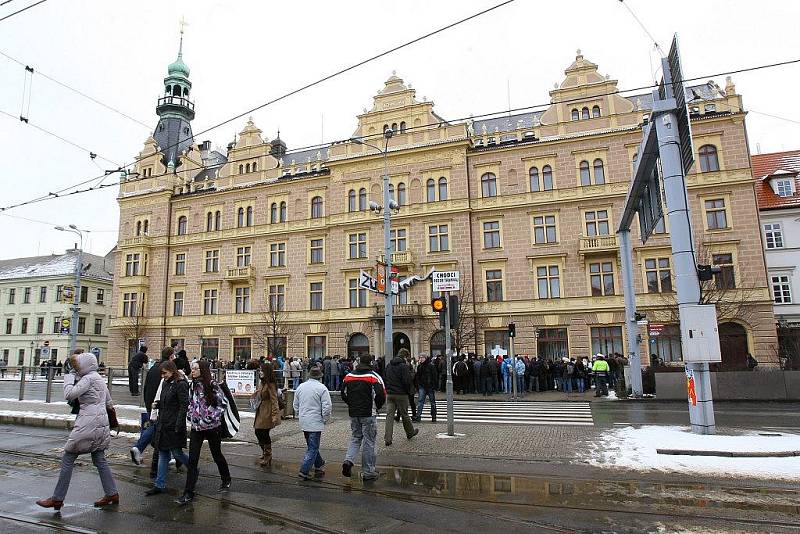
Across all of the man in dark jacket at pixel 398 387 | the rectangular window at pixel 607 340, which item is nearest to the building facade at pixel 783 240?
the rectangular window at pixel 607 340

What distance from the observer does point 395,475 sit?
28.4 feet

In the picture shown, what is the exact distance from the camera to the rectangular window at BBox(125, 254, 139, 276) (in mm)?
48625

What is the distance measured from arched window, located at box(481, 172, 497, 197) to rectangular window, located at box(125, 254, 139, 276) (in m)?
32.1

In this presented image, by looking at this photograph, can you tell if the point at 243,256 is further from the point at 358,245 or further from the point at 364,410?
the point at 364,410

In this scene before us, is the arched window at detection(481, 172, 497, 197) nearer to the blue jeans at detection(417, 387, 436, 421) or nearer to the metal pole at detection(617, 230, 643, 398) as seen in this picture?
the metal pole at detection(617, 230, 643, 398)

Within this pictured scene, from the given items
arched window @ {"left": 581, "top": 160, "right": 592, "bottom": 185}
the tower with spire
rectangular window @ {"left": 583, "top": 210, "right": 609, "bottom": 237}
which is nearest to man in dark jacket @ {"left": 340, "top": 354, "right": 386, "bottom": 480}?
rectangular window @ {"left": 583, "top": 210, "right": 609, "bottom": 237}

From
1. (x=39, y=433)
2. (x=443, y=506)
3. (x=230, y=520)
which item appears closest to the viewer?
(x=230, y=520)

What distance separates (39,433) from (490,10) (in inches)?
579

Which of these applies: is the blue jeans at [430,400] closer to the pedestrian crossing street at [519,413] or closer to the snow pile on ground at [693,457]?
the pedestrian crossing street at [519,413]

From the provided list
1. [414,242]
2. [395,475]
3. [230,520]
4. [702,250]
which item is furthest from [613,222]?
[230,520]

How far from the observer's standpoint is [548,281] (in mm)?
35812

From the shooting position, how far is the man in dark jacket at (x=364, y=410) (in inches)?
328

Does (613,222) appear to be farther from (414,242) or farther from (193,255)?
(193,255)

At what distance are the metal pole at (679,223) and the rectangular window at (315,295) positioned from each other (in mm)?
31921
